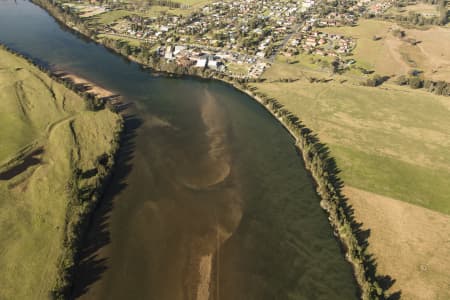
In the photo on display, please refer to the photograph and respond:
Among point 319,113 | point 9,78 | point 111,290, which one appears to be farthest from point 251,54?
point 111,290

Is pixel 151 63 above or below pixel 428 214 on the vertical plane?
above

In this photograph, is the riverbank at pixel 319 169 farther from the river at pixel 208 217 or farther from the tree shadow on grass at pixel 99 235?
the tree shadow on grass at pixel 99 235

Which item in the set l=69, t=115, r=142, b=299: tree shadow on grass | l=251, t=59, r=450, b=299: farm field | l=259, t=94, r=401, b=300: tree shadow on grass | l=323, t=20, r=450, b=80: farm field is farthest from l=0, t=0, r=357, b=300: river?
l=323, t=20, r=450, b=80: farm field

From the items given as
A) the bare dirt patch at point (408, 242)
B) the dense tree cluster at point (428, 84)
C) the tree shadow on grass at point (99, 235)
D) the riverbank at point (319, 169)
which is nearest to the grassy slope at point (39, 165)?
the tree shadow on grass at point (99, 235)

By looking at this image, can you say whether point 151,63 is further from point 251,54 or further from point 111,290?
point 111,290

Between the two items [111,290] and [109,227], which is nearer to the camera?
[111,290]

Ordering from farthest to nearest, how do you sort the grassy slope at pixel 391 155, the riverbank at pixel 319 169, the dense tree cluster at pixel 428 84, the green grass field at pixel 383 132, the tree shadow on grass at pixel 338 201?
the dense tree cluster at pixel 428 84 < the green grass field at pixel 383 132 < the riverbank at pixel 319 169 < the grassy slope at pixel 391 155 < the tree shadow on grass at pixel 338 201
